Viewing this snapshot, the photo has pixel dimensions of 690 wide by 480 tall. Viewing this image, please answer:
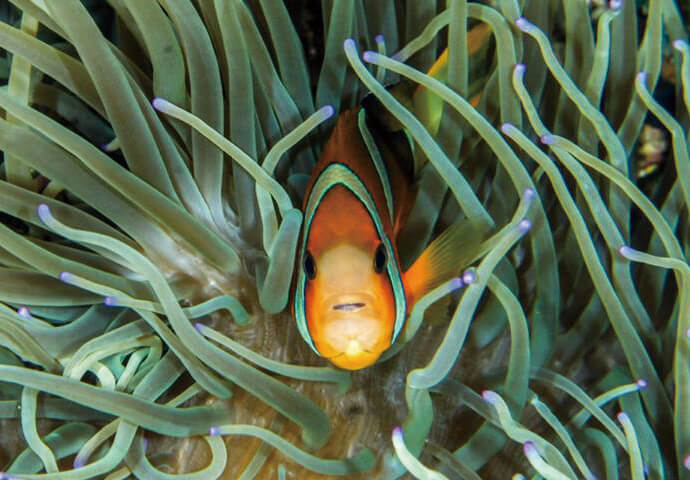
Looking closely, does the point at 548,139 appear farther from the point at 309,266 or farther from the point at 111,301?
the point at 111,301

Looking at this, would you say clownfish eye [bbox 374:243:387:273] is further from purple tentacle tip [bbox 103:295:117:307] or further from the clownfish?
purple tentacle tip [bbox 103:295:117:307]

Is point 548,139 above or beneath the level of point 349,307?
above

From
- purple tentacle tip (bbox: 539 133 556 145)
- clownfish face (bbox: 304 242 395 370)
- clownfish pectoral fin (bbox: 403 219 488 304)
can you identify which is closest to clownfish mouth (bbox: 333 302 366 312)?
clownfish face (bbox: 304 242 395 370)

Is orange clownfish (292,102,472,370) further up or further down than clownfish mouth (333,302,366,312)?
further up

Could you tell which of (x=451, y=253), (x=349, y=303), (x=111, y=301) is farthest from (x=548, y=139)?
(x=111, y=301)

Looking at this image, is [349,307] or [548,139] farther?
[548,139]
